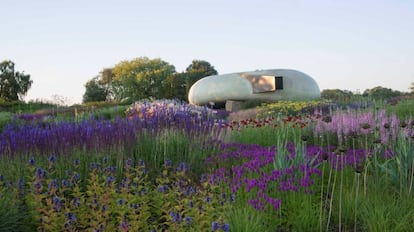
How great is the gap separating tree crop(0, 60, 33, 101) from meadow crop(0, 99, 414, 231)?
42464 mm

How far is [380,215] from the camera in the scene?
3.69m

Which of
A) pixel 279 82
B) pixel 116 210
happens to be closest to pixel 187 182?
pixel 116 210

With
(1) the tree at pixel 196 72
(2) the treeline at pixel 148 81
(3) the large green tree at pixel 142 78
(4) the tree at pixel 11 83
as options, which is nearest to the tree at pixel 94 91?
(2) the treeline at pixel 148 81

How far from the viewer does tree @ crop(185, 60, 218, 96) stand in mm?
44125

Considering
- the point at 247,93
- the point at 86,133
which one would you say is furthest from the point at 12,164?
the point at 247,93

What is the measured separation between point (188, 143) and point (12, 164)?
8.75 feet

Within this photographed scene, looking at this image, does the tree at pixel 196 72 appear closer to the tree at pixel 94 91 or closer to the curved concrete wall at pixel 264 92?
the tree at pixel 94 91

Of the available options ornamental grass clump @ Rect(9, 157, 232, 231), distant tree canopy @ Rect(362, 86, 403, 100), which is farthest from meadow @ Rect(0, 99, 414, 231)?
distant tree canopy @ Rect(362, 86, 403, 100)

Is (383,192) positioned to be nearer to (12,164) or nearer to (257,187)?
(257,187)

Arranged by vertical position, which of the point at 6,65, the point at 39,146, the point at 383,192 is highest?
the point at 6,65

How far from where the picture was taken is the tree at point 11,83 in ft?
149

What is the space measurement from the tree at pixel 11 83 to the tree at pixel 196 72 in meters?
18.1

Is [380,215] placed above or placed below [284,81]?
below

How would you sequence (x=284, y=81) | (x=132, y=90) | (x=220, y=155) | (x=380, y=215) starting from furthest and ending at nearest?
1. (x=132, y=90)
2. (x=284, y=81)
3. (x=220, y=155)
4. (x=380, y=215)
